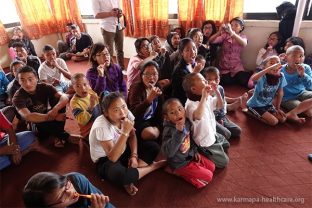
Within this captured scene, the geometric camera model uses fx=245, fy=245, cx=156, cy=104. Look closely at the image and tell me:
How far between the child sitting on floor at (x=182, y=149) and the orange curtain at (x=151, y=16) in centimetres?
229

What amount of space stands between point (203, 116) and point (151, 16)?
2365 millimetres

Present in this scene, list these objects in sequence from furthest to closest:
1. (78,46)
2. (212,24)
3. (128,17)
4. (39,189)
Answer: (78,46), (128,17), (212,24), (39,189)

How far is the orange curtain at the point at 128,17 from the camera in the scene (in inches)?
146

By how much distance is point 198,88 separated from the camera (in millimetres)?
1621

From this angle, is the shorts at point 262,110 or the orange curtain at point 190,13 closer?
the shorts at point 262,110

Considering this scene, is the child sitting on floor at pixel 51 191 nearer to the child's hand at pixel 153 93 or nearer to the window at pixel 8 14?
the child's hand at pixel 153 93

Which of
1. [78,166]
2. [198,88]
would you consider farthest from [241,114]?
[78,166]

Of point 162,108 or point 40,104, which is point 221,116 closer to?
point 162,108

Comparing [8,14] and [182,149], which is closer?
[182,149]

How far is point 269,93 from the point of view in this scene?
7.14ft

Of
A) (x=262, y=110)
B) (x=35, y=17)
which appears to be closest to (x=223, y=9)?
(x=262, y=110)

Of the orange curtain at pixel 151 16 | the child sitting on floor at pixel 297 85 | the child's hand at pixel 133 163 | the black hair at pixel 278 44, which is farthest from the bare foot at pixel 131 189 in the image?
the orange curtain at pixel 151 16

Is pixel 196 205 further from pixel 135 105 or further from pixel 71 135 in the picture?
pixel 71 135

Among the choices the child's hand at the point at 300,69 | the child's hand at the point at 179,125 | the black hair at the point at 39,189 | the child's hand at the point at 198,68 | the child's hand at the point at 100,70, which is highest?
the child's hand at the point at 100,70
